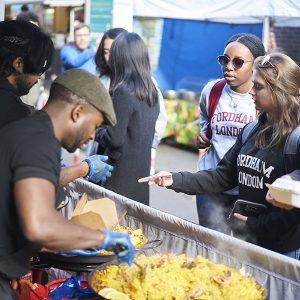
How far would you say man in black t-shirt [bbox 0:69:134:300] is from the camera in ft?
7.24

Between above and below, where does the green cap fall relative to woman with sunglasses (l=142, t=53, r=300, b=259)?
above

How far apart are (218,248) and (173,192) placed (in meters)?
5.85

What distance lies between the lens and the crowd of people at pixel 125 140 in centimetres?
232

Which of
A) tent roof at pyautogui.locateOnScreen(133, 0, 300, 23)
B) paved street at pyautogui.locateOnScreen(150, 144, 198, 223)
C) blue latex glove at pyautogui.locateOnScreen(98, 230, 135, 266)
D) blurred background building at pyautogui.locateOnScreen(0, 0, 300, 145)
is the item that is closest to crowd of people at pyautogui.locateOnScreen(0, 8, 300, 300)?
blue latex glove at pyautogui.locateOnScreen(98, 230, 135, 266)

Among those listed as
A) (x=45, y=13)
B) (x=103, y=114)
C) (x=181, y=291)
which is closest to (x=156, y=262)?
(x=181, y=291)

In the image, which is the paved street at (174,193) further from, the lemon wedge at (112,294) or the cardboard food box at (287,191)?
the lemon wedge at (112,294)

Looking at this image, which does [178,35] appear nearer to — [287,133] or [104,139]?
[104,139]

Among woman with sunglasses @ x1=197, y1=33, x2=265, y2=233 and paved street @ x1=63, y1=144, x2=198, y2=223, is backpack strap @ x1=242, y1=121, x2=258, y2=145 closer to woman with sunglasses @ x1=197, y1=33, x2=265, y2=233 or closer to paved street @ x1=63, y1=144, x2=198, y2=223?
woman with sunglasses @ x1=197, y1=33, x2=265, y2=233

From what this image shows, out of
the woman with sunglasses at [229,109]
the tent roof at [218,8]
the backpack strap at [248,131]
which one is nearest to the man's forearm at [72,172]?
the backpack strap at [248,131]

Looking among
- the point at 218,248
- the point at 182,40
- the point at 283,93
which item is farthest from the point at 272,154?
the point at 182,40

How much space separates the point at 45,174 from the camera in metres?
2.25

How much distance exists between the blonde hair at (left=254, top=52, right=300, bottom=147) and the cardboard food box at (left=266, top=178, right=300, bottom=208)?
0.59 meters

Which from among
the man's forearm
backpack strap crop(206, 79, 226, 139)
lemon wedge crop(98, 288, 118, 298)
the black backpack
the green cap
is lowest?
lemon wedge crop(98, 288, 118, 298)

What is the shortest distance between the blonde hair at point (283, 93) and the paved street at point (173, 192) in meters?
3.97
